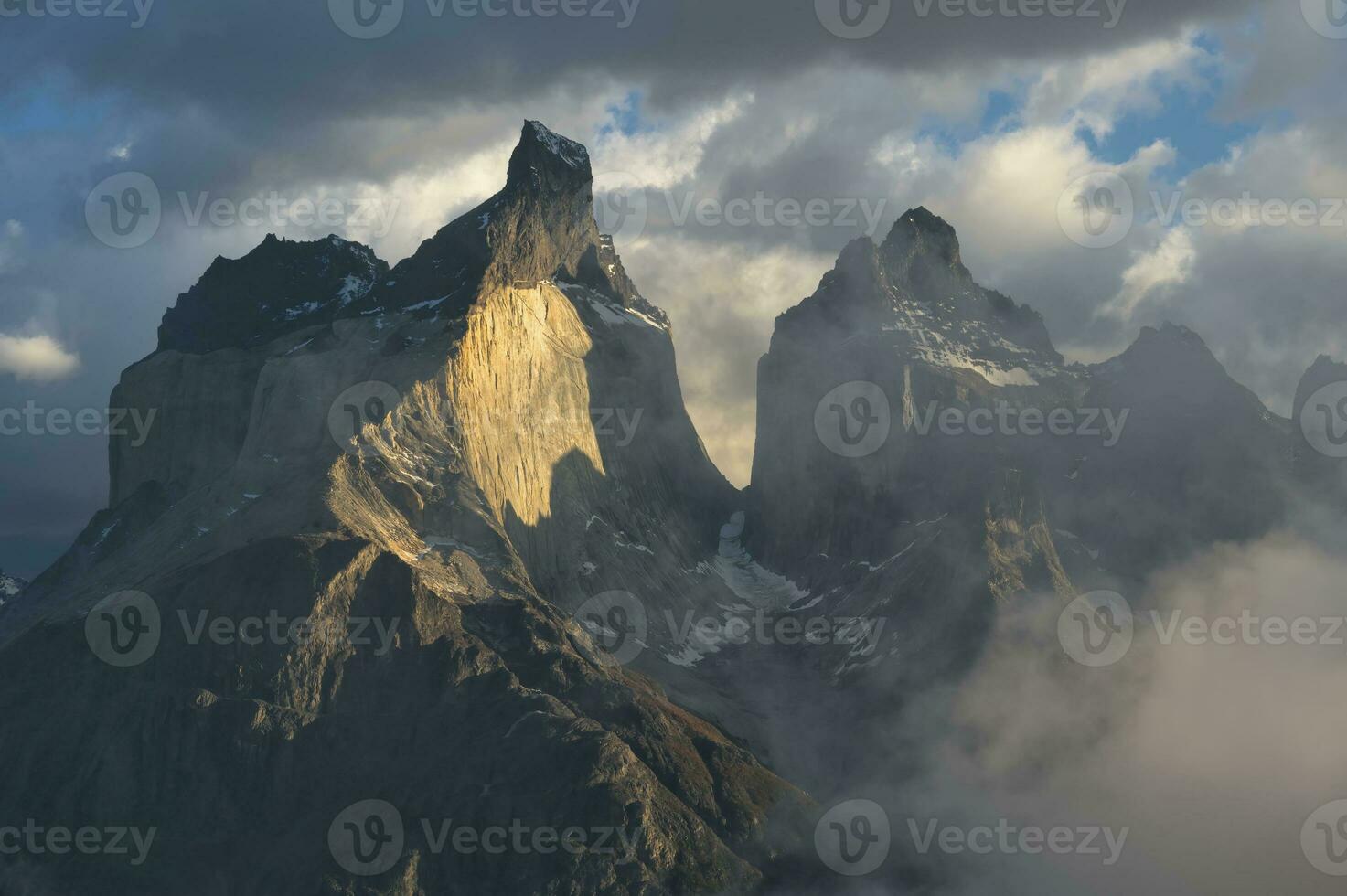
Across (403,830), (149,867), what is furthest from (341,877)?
(149,867)

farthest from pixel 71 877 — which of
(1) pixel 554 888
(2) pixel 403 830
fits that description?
(1) pixel 554 888

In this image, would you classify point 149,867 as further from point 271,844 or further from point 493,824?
point 493,824

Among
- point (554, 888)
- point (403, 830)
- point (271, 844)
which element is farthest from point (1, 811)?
point (554, 888)

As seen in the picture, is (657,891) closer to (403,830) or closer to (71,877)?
(403,830)

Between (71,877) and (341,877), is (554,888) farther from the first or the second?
(71,877)

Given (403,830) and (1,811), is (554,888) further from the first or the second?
(1,811)

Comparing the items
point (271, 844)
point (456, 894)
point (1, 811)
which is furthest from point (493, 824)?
point (1, 811)

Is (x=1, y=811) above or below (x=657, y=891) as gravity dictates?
above
